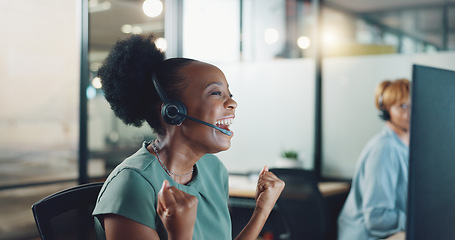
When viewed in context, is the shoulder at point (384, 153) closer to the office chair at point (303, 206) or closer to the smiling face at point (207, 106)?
the office chair at point (303, 206)

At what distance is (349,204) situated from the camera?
2256mm

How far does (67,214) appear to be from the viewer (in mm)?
1046

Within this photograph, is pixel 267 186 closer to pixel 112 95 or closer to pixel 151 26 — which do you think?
pixel 112 95

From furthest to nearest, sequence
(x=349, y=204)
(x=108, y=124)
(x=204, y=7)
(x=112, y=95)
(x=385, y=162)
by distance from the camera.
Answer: (x=204, y=7), (x=108, y=124), (x=349, y=204), (x=385, y=162), (x=112, y=95)

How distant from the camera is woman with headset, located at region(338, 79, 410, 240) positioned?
1.97 metres

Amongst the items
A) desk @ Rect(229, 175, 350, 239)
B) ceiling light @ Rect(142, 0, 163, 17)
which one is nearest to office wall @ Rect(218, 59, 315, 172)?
desk @ Rect(229, 175, 350, 239)

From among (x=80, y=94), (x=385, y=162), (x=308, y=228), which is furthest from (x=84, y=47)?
(x=385, y=162)

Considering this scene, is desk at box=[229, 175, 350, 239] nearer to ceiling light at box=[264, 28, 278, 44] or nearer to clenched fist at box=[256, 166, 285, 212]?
ceiling light at box=[264, 28, 278, 44]

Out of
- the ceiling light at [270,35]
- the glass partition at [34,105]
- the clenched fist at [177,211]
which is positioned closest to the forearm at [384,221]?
the clenched fist at [177,211]

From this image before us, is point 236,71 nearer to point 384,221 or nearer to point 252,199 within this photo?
point 252,199

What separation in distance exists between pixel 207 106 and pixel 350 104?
9.40 feet

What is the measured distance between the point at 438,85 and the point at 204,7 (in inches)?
144

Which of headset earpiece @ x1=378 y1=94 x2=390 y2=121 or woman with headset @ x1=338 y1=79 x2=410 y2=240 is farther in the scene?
headset earpiece @ x1=378 y1=94 x2=390 y2=121

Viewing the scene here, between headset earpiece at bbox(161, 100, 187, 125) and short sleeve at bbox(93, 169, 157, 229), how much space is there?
0.14 m
